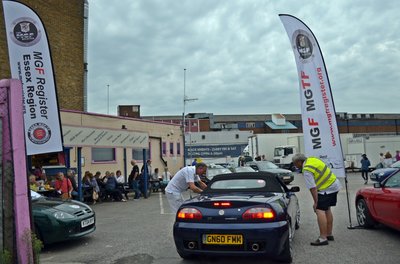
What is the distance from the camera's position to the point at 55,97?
1059cm

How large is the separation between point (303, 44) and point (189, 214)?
19.3 ft

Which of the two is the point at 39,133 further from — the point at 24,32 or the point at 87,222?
the point at 87,222

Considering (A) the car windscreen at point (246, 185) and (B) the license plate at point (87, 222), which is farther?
(B) the license plate at point (87, 222)

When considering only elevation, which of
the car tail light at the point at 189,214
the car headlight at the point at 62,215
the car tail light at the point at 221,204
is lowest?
the car headlight at the point at 62,215

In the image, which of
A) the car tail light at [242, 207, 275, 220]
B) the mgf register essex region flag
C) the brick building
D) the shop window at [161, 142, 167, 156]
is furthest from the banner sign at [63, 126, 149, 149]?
the shop window at [161, 142, 167, 156]

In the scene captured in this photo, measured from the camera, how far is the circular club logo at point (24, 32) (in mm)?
10195

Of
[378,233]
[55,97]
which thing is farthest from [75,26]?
[378,233]

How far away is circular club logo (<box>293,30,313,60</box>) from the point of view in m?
10.1

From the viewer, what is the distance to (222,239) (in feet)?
18.9

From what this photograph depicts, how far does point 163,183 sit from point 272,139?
23193 mm

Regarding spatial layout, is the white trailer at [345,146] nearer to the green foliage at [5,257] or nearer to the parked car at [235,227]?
the parked car at [235,227]

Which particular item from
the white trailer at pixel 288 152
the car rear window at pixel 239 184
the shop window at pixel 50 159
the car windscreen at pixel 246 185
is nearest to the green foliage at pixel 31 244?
the car windscreen at pixel 246 185

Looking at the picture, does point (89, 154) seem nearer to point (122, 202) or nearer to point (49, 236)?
point (122, 202)

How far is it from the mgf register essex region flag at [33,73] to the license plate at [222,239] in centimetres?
552
